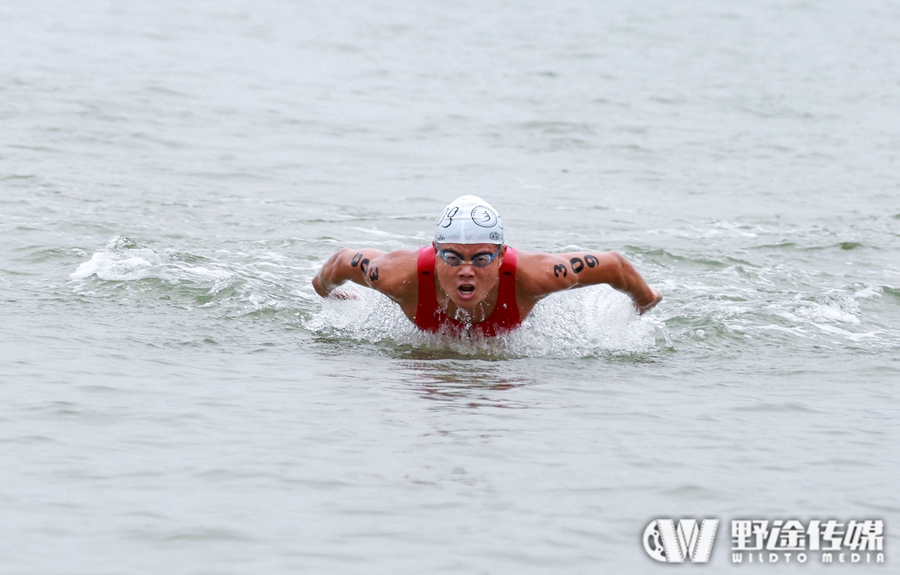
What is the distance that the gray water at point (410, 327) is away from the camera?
560cm

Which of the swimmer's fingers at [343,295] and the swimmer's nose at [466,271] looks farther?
the swimmer's fingers at [343,295]

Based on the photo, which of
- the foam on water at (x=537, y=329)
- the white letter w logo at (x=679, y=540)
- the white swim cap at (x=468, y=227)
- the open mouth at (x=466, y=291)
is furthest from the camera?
the foam on water at (x=537, y=329)

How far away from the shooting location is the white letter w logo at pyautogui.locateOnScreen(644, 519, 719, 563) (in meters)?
5.28

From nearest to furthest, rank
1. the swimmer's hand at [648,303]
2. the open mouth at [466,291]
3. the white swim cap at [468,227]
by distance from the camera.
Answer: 1. the white swim cap at [468,227]
2. the open mouth at [466,291]
3. the swimmer's hand at [648,303]

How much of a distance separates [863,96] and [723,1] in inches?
635

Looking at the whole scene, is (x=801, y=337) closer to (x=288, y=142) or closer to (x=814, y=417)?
(x=814, y=417)

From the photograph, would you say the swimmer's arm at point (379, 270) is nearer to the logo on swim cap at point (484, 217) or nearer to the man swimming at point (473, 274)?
the man swimming at point (473, 274)

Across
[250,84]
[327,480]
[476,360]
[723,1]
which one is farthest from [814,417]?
[723,1]

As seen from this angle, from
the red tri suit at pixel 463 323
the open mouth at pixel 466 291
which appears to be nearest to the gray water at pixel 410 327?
the red tri suit at pixel 463 323

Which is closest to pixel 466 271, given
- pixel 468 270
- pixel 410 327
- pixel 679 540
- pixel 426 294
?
pixel 468 270

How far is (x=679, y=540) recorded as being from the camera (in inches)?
213

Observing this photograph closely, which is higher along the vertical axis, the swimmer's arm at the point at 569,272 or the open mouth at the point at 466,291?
the swimmer's arm at the point at 569,272

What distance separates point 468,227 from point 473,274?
0.35m

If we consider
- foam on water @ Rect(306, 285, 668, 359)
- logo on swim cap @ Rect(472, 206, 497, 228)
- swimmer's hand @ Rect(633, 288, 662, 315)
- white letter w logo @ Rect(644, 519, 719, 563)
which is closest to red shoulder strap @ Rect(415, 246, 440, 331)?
foam on water @ Rect(306, 285, 668, 359)
